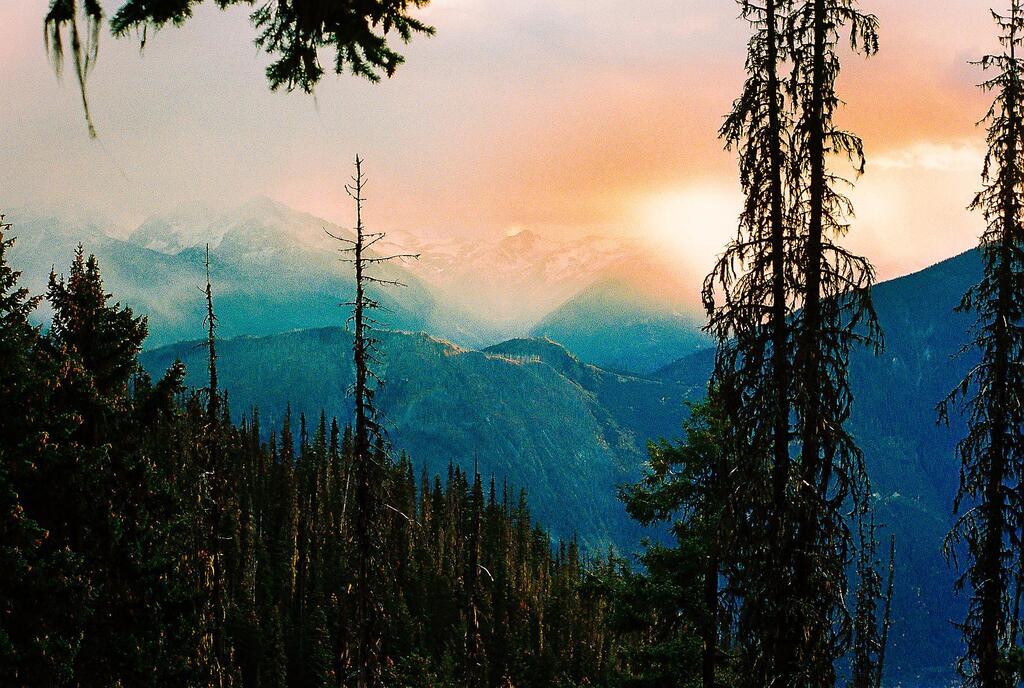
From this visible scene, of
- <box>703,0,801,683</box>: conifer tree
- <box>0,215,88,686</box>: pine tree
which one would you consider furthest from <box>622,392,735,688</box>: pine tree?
<box>0,215,88,686</box>: pine tree

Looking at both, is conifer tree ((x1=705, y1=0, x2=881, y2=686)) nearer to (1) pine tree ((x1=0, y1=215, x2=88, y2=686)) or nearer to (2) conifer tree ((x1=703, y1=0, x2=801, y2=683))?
(2) conifer tree ((x1=703, y1=0, x2=801, y2=683))

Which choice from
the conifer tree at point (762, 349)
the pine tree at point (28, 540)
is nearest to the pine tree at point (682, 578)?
the conifer tree at point (762, 349)

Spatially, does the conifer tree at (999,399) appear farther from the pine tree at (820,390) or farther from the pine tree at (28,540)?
the pine tree at (28,540)

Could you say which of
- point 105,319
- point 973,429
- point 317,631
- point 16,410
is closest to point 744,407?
point 973,429

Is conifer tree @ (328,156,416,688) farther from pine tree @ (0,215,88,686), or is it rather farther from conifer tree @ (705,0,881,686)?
conifer tree @ (705,0,881,686)

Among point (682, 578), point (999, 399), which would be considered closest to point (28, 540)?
point (682, 578)

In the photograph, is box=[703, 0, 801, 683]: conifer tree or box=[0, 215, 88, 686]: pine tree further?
box=[0, 215, 88, 686]: pine tree

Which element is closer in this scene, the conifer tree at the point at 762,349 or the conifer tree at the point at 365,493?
the conifer tree at the point at 762,349

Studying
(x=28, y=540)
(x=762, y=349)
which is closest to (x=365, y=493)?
(x=28, y=540)

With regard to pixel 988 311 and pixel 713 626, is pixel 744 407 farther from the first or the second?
pixel 988 311

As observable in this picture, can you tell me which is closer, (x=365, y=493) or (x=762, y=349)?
(x=762, y=349)

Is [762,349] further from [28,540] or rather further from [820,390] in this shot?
[28,540]

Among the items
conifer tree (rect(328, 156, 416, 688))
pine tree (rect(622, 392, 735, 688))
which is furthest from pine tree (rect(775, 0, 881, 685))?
conifer tree (rect(328, 156, 416, 688))

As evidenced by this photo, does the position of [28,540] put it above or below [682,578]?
above
